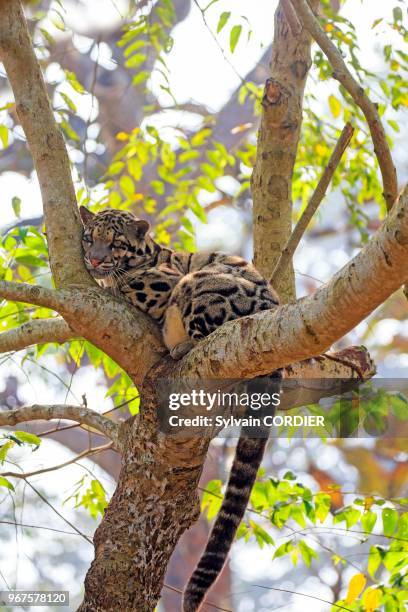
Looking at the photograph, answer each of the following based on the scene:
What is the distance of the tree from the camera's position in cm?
393

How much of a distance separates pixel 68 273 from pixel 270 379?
1.54 m

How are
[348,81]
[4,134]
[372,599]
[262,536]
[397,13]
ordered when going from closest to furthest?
[348,81]
[372,599]
[262,536]
[4,134]
[397,13]

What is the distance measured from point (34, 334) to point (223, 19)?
3.07 m

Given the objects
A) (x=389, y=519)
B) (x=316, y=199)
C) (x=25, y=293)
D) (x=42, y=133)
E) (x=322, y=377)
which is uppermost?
(x=42, y=133)

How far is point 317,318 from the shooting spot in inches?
154

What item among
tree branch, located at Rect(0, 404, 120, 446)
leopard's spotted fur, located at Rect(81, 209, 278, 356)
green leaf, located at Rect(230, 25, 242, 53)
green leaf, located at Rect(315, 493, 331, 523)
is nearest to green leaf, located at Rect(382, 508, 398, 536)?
green leaf, located at Rect(315, 493, 331, 523)

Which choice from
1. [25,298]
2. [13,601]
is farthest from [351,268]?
[13,601]

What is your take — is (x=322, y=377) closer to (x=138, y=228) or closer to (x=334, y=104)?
(x=138, y=228)

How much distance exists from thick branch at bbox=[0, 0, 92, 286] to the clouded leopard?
9.5 inches

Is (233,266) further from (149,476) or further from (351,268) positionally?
(351,268)

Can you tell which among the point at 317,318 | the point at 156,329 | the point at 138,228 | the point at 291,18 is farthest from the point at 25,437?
the point at 291,18

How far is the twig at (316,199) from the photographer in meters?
5.65

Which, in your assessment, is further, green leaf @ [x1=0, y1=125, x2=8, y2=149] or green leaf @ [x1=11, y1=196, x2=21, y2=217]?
green leaf @ [x1=0, y1=125, x2=8, y2=149]

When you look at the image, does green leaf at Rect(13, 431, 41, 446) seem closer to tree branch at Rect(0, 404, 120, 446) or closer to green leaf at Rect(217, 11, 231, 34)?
tree branch at Rect(0, 404, 120, 446)
